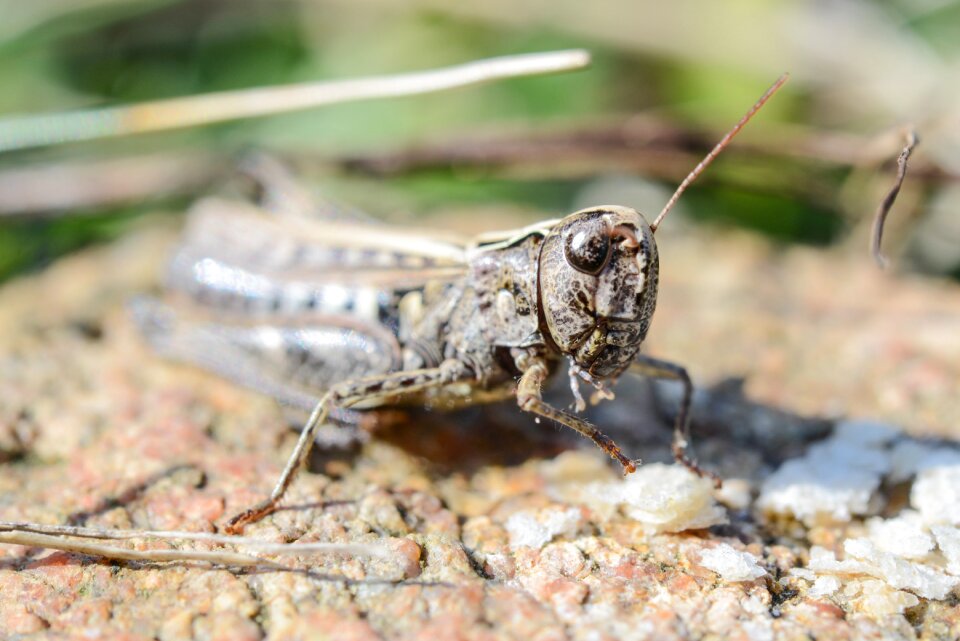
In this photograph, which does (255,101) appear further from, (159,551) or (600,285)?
(159,551)

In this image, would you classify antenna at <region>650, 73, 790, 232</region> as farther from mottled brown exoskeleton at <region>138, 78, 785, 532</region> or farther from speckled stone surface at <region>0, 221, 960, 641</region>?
speckled stone surface at <region>0, 221, 960, 641</region>

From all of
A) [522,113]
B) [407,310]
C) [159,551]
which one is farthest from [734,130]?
[522,113]

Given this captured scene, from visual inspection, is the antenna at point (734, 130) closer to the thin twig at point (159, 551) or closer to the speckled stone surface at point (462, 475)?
the speckled stone surface at point (462, 475)

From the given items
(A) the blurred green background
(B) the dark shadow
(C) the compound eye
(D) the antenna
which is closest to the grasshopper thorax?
(C) the compound eye

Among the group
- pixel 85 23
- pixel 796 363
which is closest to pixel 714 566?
pixel 796 363

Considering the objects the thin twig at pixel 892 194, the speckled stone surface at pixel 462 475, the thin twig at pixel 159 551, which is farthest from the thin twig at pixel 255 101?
the thin twig at pixel 159 551

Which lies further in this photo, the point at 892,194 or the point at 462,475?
the point at 462,475
